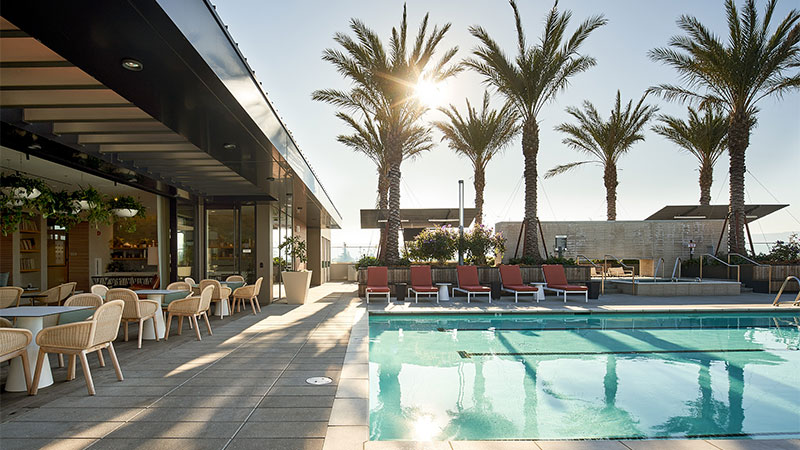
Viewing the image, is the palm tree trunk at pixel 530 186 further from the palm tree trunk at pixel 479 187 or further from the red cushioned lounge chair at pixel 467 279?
the palm tree trunk at pixel 479 187

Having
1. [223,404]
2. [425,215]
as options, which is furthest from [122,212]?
[425,215]

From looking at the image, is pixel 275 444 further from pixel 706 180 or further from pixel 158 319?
pixel 706 180

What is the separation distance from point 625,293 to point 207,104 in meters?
13.7

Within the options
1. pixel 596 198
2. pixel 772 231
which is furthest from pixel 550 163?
pixel 772 231

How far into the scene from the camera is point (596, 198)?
895 inches

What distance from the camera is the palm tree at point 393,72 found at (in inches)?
465

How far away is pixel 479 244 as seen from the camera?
1330 cm

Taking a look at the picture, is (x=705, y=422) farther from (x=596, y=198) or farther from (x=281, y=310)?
(x=596, y=198)

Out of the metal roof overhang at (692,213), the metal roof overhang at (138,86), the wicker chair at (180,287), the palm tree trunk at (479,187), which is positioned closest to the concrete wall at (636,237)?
the metal roof overhang at (692,213)

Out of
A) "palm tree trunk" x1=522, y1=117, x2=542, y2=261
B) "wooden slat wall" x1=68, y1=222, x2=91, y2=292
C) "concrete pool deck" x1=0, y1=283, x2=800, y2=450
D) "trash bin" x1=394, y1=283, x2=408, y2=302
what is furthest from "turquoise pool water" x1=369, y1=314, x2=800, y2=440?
"wooden slat wall" x1=68, y1=222, x2=91, y2=292

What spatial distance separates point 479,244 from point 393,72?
580 centimetres

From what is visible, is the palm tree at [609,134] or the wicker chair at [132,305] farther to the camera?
the palm tree at [609,134]

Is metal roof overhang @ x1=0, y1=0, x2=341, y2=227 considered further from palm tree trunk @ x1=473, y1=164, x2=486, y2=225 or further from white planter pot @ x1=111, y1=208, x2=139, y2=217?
palm tree trunk @ x1=473, y1=164, x2=486, y2=225

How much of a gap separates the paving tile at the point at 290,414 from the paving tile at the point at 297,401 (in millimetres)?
91
